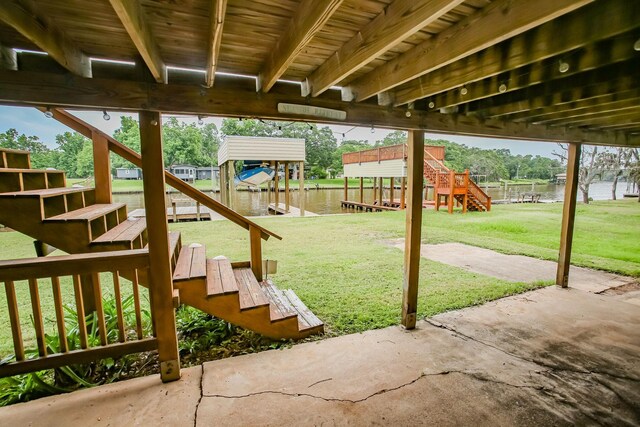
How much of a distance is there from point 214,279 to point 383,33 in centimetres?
268

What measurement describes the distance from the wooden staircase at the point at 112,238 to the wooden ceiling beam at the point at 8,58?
0.85m

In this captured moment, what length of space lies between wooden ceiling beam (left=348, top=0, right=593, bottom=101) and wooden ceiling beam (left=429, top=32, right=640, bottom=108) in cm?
80

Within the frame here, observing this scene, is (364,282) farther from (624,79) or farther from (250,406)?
(624,79)

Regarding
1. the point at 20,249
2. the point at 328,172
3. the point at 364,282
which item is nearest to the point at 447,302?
the point at 364,282

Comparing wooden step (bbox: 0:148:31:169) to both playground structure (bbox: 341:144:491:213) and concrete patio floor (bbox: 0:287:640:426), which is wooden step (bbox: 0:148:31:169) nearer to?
concrete patio floor (bbox: 0:287:640:426)

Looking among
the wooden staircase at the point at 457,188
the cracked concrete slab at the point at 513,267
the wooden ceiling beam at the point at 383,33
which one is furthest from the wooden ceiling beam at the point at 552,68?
the wooden staircase at the point at 457,188

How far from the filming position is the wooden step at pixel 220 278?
9.39 ft

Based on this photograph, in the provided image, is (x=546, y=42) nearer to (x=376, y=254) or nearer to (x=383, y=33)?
(x=383, y=33)

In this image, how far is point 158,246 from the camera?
7.85ft

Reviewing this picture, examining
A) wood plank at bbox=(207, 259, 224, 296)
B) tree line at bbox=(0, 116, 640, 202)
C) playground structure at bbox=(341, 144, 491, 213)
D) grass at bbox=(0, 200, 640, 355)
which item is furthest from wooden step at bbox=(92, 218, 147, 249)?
playground structure at bbox=(341, 144, 491, 213)

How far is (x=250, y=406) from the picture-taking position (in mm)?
2244

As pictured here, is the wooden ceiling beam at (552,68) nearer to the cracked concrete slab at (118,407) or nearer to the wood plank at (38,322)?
the cracked concrete slab at (118,407)

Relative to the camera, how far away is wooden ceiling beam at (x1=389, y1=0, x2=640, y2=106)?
1.52 meters

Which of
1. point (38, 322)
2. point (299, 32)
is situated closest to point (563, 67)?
point (299, 32)
